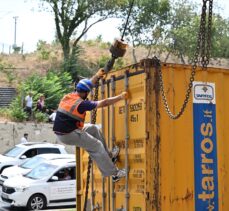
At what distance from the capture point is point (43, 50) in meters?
45.8

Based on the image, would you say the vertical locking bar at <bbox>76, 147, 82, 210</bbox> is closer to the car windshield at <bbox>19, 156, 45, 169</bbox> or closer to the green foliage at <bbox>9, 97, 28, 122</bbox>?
the car windshield at <bbox>19, 156, 45, 169</bbox>

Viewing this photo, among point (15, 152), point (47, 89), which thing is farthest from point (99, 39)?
point (15, 152)

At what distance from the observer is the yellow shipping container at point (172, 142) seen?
617cm

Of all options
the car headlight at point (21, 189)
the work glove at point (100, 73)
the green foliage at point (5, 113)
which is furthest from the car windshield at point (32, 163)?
the green foliage at point (5, 113)

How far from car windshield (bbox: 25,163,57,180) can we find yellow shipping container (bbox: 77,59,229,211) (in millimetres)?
8227

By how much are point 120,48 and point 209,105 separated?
148 cm

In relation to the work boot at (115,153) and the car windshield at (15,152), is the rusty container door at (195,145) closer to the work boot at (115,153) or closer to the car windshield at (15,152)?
the work boot at (115,153)

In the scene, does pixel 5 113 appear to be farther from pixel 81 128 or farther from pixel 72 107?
pixel 72 107

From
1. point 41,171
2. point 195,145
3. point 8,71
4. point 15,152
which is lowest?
point 41,171

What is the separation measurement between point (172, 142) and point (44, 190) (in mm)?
8864

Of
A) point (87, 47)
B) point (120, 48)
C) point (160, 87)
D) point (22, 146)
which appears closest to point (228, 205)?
point (160, 87)

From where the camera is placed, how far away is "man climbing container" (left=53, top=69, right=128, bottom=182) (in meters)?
6.58

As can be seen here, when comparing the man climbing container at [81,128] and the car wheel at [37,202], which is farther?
the car wheel at [37,202]

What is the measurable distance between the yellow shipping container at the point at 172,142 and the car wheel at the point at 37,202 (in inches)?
310
